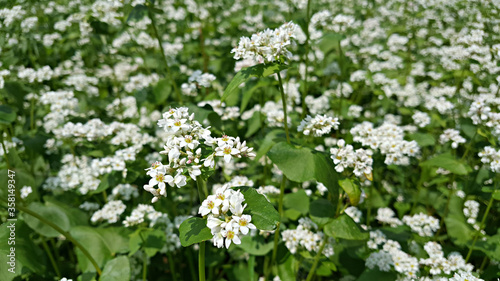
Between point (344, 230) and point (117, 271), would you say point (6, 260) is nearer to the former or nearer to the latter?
point (117, 271)

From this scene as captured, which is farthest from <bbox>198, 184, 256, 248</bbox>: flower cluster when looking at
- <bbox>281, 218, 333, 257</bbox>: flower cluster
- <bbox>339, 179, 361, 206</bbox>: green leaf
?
<bbox>281, 218, 333, 257</bbox>: flower cluster

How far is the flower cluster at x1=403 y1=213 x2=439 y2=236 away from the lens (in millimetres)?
3781

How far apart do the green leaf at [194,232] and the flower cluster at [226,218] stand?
0.08 meters

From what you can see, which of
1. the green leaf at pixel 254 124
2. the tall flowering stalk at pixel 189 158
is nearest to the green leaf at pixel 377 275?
the tall flowering stalk at pixel 189 158

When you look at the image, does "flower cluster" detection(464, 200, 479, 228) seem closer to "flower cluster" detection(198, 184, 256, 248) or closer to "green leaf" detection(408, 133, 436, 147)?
"green leaf" detection(408, 133, 436, 147)

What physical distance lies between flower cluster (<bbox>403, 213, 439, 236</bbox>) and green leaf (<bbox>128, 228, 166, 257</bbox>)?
2.94 metres

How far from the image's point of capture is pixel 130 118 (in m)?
5.38

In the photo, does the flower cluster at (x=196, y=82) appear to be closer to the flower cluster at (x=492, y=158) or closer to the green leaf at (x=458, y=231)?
the flower cluster at (x=492, y=158)

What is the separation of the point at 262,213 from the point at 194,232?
16.5 inches

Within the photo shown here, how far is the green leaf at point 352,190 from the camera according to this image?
2396 millimetres

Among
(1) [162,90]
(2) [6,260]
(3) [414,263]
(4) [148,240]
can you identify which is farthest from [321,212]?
(1) [162,90]

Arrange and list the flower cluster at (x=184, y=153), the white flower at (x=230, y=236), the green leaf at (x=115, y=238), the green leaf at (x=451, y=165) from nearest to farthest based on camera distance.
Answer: the white flower at (x=230, y=236) → the flower cluster at (x=184, y=153) → the green leaf at (x=115, y=238) → the green leaf at (x=451, y=165)

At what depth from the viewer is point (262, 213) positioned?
1894 millimetres

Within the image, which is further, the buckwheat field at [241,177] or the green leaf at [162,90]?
the green leaf at [162,90]
